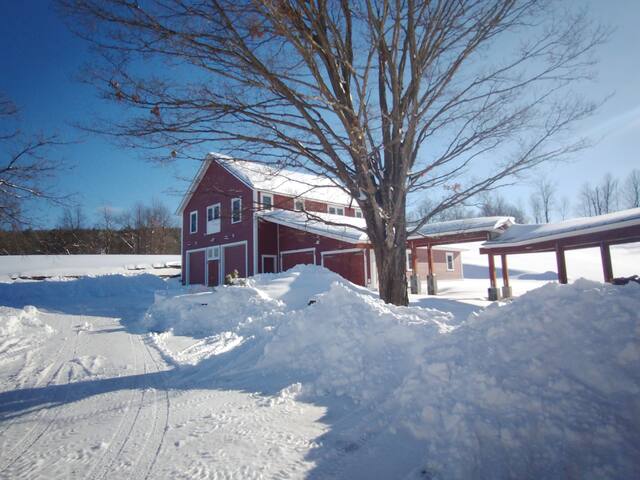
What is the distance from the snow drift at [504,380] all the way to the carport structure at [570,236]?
410 inches

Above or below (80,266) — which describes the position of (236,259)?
below

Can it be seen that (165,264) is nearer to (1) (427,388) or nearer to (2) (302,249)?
(2) (302,249)

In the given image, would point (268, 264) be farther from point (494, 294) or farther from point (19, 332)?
point (19, 332)

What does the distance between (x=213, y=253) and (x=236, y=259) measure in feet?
8.46

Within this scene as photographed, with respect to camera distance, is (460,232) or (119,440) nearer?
(119,440)

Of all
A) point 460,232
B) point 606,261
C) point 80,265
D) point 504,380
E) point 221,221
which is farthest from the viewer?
point 80,265

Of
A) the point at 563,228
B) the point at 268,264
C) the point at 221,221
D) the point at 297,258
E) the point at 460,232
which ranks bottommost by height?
the point at 268,264

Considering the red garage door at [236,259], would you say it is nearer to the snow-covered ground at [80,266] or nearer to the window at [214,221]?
the window at [214,221]

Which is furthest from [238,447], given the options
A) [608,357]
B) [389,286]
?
[389,286]

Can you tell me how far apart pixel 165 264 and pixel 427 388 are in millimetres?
33824

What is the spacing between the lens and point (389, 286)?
6578 mm

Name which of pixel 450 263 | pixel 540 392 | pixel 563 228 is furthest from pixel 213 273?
pixel 540 392

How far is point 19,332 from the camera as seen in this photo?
768 centimetres

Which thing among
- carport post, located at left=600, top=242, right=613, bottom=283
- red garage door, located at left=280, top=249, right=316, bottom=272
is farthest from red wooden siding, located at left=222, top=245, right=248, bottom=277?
carport post, located at left=600, top=242, right=613, bottom=283
